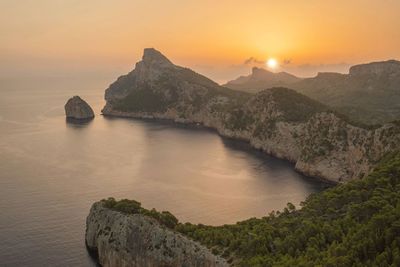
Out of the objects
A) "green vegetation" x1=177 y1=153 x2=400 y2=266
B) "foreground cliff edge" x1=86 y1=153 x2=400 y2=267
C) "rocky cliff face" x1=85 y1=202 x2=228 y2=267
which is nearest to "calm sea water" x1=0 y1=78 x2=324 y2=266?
"rocky cliff face" x1=85 y1=202 x2=228 y2=267

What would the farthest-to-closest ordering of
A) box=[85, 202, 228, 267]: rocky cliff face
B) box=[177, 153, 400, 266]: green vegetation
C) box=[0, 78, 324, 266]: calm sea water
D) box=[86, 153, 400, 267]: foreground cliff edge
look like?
box=[0, 78, 324, 266]: calm sea water, box=[85, 202, 228, 267]: rocky cliff face, box=[86, 153, 400, 267]: foreground cliff edge, box=[177, 153, 400, 266]: green vegetation

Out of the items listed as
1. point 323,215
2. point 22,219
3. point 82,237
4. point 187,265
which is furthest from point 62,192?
point 323,215

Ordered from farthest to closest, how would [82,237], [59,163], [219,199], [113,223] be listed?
[59,163] < [219,199] < [82,237] < [113,223]

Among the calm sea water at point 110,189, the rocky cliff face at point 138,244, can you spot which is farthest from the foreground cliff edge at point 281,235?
the calm sea water at point 110,189

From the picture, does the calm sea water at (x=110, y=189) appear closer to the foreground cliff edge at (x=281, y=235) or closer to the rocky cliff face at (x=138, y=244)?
the rocky cliff face at (x=138, y=244)

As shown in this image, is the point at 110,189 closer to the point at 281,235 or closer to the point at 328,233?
the point at 281,235

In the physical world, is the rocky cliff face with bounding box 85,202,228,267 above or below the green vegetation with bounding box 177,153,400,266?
below

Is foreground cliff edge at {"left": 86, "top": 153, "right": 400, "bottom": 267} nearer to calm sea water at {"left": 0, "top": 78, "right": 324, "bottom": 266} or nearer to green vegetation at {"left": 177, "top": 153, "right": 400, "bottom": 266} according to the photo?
green vegetation at {"left": 177, "top": 153, "right": 400, "bottom": 266}

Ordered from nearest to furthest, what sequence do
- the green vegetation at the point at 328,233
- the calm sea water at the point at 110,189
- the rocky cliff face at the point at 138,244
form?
the green vegetation at the point at 328,233, the rocky cliff face at the point at 138,244, the calm sea water at the point at 110,189

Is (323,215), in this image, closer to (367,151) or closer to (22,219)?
(22,219)
